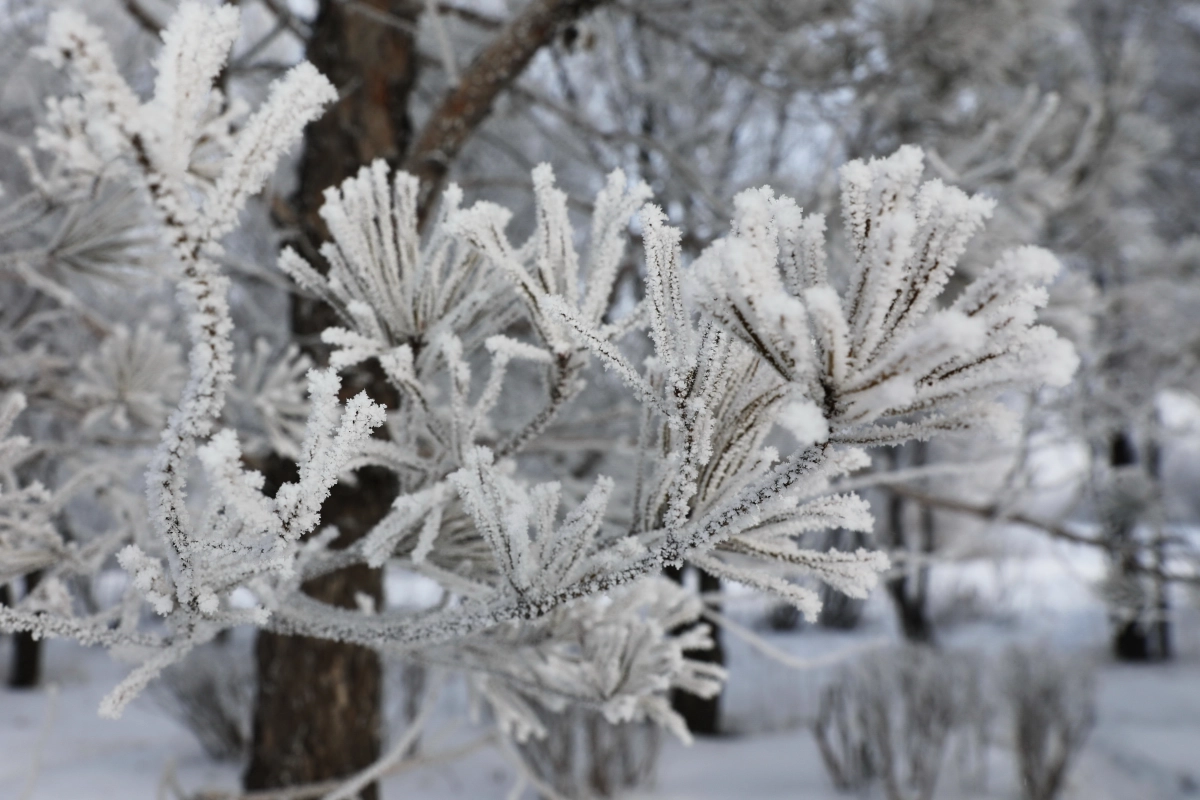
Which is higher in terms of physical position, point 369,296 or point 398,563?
point 369,296

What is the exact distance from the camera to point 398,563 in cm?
107

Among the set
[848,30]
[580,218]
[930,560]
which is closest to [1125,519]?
[930,560]

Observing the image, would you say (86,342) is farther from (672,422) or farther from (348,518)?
(672,422)

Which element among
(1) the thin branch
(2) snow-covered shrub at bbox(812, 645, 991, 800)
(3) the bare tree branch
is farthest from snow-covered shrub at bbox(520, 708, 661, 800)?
(3) the bare tree branch

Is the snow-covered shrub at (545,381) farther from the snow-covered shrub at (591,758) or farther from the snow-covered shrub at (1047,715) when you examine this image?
the snow-covered shrub at (1047,715)

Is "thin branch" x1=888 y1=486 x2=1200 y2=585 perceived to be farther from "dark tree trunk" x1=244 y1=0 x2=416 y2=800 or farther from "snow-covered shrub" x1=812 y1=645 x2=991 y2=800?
"snow-covered shrub" x1=812 y1=645 x2=991 y2=800

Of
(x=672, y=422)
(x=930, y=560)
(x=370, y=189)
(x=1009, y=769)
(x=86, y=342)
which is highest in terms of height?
(x=86, y=342)

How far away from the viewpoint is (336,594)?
7.43 feet

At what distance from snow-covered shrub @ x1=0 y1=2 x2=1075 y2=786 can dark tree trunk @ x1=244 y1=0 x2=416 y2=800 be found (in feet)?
3.97

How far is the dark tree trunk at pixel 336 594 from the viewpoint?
7.64 ft

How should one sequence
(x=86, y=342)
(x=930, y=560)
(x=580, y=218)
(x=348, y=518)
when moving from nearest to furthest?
(x=930, y=560)
(x=348, y=518)
(x=86, y=342)
(x=580, y=218)

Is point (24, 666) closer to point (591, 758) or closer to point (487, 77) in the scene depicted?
point (591, 758)

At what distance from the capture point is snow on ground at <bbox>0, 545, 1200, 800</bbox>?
15.2 feet

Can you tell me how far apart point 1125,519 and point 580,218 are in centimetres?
393
